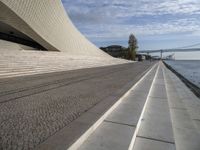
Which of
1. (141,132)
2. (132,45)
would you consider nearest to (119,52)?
(132,45)

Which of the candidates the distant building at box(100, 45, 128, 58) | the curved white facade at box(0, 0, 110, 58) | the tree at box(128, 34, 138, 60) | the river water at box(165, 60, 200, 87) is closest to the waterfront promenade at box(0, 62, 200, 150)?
the river water at box(165, 60, 200, 87)

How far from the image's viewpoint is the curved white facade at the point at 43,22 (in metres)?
15.5

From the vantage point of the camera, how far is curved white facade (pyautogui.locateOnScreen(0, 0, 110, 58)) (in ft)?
50.9

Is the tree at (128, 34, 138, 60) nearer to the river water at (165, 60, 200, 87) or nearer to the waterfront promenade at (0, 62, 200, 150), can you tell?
the river water at (165, 60, 200, 87)

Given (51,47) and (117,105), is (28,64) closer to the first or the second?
(117,105)

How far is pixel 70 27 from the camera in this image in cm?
2717

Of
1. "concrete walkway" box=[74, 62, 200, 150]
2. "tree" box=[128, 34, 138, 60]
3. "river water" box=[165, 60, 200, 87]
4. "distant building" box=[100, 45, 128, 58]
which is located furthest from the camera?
"distant building" box=[100, 45, 128, 58]

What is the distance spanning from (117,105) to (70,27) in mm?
24750

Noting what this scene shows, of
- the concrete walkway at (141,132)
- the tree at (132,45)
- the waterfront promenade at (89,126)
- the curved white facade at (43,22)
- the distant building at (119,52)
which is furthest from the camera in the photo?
the distant building at (119,52)

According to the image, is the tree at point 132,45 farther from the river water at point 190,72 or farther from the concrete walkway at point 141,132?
the concrete walkway at point 141,132

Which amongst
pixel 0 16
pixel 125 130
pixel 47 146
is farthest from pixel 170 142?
pixel 0 16

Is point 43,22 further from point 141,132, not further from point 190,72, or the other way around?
point 190,72

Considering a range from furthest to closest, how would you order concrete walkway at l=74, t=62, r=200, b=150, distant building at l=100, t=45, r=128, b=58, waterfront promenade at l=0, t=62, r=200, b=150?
distant building at l=100, t=45, r=128, b=58
concrete walkway at l=74, t=62, r=200, b=150
waterfront promenade at l=0, t=62, r=200, b=150

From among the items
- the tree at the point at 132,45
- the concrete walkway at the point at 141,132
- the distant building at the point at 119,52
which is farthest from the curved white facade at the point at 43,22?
the distant building at the point at 119,52
